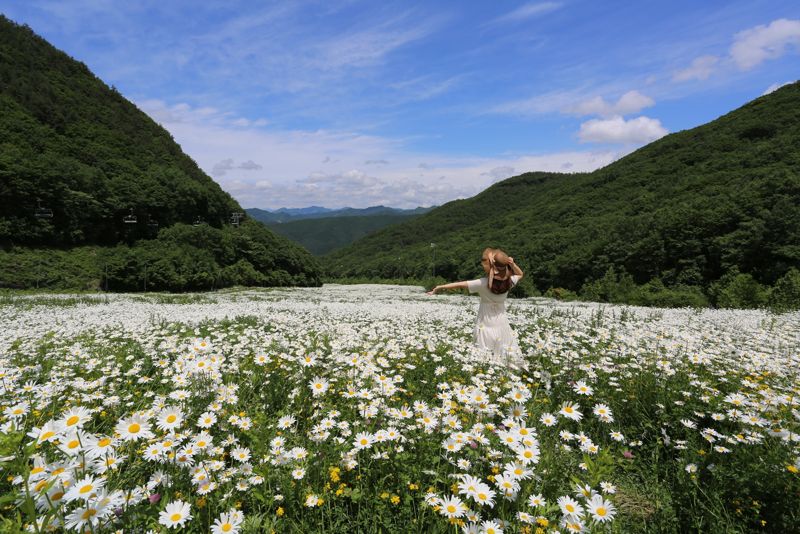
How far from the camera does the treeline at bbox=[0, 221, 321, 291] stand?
4459 cm

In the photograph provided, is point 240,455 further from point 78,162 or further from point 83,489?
point 78,162

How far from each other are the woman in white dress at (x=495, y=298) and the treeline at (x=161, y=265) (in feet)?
172

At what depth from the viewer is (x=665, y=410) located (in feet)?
15.1

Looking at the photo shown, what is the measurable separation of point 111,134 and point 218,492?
11171 cm

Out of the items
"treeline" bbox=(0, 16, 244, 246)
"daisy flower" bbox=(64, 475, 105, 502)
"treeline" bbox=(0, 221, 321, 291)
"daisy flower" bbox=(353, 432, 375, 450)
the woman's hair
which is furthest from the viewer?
"treeline" bbox=(0, 16, 244, 246)

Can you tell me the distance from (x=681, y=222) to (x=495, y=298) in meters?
47.9

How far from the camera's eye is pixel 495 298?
7.43 m

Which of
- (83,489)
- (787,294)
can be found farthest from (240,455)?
(787,294)

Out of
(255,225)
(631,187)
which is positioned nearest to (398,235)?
(255,225)

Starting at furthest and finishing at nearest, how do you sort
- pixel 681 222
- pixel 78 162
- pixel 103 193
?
pixel 78 162 → pixel 103 193 → pixel 681 222

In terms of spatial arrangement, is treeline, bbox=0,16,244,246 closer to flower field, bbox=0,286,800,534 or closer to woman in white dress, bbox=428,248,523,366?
flower field, bbox=0,286,800,534

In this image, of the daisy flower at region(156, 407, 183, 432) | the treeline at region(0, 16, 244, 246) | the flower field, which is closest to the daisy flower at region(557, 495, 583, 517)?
the flower field

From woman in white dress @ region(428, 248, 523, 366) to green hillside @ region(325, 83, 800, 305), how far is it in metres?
20.0

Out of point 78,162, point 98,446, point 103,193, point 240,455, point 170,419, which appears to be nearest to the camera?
point 98,446
